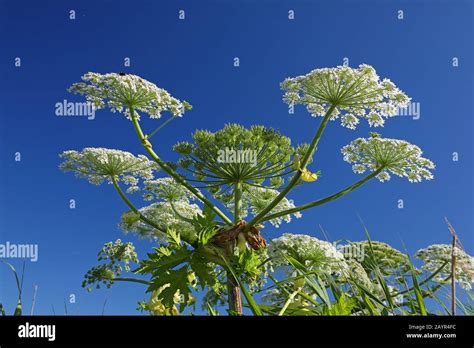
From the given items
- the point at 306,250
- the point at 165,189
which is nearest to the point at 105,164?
the point at 165,189

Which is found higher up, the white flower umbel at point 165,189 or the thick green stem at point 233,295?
the white flower umbel at point 165,189

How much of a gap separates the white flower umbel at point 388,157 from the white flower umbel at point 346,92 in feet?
1.22

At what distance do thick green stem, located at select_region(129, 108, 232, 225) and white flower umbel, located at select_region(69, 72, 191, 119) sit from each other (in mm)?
176

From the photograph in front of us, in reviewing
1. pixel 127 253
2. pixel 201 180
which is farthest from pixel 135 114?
pixel 127 253

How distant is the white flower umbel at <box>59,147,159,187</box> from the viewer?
23.9 feet

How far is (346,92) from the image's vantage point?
6.47 meters

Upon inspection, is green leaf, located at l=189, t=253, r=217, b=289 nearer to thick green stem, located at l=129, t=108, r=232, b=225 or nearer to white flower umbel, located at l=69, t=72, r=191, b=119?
thick green stem, located at l=129, t=108, r=232, b=225

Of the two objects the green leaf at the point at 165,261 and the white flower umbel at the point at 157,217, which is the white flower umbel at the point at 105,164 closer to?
the white flower umbel at the point at 157,217

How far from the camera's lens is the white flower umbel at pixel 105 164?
7.27 m

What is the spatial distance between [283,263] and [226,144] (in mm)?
1537

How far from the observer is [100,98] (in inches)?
272

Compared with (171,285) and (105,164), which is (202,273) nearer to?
(171,285)

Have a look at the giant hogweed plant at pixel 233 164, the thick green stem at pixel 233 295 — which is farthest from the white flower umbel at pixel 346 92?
the thick green stem at pixel 233 295
